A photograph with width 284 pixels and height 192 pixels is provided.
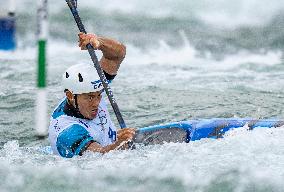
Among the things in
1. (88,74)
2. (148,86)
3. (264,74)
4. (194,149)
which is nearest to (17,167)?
(88,74)

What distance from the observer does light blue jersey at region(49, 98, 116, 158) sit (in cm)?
573

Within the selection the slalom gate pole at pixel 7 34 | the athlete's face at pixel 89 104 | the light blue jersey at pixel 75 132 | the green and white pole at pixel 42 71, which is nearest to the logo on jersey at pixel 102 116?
the light blue jersey at pixel 75 132

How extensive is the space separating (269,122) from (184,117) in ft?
8.98

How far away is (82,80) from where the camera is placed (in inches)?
231

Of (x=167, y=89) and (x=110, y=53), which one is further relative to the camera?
(x=167, y=89)

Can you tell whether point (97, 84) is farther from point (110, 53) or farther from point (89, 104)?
point (110, 53)

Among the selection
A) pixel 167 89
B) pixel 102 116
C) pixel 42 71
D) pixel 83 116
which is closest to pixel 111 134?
pixel 102 116

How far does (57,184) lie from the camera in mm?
5391

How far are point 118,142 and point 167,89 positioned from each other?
5526mm

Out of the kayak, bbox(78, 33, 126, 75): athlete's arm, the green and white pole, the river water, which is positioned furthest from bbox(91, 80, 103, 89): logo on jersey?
the green and white pole

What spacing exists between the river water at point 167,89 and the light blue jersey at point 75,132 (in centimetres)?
10

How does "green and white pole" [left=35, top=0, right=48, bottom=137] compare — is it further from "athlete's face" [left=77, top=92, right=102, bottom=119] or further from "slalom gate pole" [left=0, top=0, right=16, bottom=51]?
"slalom gate pole" [left=0, top=0, right=16, bottom=51]

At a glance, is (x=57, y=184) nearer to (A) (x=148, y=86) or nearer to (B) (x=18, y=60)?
(A) (x=148, y=86)

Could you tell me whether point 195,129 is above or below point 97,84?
below
